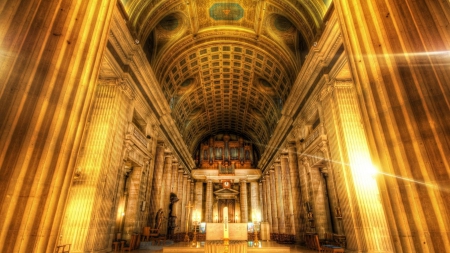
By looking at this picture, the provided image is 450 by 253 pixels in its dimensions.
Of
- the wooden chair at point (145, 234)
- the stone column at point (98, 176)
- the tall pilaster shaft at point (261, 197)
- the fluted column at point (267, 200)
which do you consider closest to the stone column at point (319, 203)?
the wooden chair at point (145, 234)

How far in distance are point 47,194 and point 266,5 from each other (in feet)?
45.0

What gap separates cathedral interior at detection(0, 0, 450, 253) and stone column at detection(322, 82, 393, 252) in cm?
4

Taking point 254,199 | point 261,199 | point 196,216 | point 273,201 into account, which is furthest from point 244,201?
point 273,201

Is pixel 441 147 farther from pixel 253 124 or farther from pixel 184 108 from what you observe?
pixel 253 124

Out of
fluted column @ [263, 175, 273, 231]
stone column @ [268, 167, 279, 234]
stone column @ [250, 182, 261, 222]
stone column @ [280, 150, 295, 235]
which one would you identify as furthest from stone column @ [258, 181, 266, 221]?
stone column @ [280, 150, 295, 235]

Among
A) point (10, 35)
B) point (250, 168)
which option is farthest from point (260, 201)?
point (10, 35)

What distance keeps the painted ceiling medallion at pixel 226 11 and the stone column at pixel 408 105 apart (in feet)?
36.6

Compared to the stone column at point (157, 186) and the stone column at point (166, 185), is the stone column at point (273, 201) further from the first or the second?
the stone column at point (157, 186)

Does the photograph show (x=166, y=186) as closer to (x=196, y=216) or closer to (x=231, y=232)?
(x=231, y=232)

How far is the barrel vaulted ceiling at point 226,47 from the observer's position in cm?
1220

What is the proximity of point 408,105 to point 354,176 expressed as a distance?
16.6 feet

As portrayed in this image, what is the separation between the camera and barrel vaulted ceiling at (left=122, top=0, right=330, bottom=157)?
40.0 ft

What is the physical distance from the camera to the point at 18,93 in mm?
3279

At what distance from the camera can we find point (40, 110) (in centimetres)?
337
